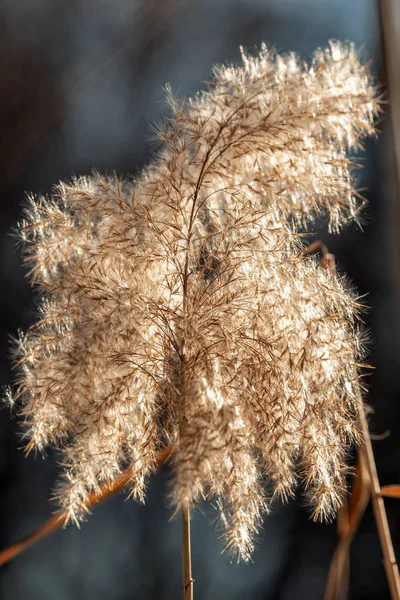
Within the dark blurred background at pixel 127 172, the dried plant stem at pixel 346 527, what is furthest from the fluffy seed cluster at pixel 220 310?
the dark blurred background at pixel 127 172

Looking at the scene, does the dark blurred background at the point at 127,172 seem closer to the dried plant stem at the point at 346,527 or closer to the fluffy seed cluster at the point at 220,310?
the dried plant stem at the point at 346,527

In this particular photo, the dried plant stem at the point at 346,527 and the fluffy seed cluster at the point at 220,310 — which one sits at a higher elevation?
the fluffy seed cluster at the point at 220,310

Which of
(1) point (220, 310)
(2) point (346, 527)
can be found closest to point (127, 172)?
(1) point (220, 310)

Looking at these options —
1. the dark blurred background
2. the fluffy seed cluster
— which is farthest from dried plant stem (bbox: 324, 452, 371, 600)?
the fluffy seed cluster

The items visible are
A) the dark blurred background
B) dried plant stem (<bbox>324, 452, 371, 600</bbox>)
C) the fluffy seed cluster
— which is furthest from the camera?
the dark blurred background

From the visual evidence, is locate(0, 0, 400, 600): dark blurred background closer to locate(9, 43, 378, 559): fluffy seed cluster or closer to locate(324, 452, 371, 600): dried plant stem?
locate(324, 452, 371, 600): dried plant stem

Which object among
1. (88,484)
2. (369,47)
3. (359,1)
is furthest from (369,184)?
(88,484)

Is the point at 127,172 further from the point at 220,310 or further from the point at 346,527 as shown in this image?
the point at 346,527
